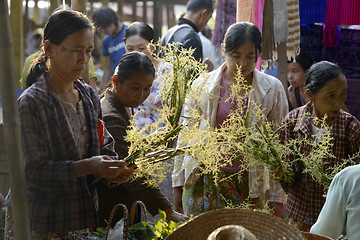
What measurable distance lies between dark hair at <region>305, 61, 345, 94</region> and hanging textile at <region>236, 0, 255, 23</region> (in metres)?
1.09

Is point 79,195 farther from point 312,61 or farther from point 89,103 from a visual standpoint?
point 312,61

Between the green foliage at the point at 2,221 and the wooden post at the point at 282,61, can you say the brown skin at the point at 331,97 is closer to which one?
the wooden post at the point at 282,61

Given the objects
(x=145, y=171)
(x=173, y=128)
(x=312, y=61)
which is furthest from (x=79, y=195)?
(x=312, y=61)

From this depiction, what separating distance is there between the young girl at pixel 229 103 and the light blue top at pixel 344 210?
0.98 m

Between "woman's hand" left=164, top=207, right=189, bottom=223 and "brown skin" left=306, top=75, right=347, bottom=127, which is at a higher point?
"brown skin" left=306, top=75, right=347, bottom=127

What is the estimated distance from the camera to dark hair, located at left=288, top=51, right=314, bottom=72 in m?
4.89

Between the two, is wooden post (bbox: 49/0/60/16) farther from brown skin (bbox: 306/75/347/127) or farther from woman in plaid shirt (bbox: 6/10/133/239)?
brown skin (bbox: 306/75/347/127)

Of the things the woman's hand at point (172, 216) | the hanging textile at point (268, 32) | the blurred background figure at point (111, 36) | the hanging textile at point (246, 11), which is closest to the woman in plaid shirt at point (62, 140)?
the woman's hand at point (172, 216)

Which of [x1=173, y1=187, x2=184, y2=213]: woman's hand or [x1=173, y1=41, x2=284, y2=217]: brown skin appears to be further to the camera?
[x1=173, y1=187, x2=184, y2=213]: woman's hand

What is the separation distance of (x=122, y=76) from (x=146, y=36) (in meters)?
1.45

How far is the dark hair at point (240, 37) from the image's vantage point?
3246 mm

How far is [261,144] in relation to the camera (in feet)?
8.13

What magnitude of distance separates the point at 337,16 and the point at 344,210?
2942 mm

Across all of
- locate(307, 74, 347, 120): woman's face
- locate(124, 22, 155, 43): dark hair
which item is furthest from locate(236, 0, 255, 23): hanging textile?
locate(307, 74, 347, 120): woman's face
